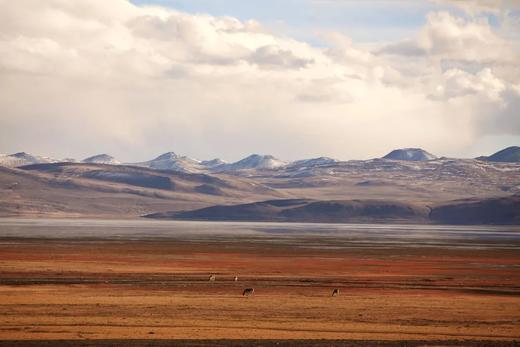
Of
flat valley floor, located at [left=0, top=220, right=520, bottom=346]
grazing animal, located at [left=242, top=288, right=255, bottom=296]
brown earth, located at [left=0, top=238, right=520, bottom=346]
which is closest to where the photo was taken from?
flat valley floor, located at [left=0, top=220, right=520, bottom=346]

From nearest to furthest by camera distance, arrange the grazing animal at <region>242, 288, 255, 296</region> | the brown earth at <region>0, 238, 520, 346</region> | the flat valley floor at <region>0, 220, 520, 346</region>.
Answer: the flat valley floor at <region>0, 220, 520, 346</region> → the brown earth at <region>0, 238, 520, 346</region> → the grazing animal at <region>242, 288, 255, 296</region>

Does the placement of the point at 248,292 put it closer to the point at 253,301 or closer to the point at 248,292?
the point at 248,292

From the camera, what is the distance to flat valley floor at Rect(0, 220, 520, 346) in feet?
107

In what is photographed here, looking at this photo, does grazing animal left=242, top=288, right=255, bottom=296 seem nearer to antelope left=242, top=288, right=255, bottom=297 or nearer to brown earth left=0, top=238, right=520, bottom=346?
antelope left=242, top=288, right=255, bottom=297

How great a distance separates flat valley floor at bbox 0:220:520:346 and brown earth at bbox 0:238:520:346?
0.20 ft

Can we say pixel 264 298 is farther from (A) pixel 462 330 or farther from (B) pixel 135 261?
(B) pixel 135 261

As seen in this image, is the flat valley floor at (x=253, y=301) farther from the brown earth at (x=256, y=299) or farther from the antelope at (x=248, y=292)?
the antelope at (x=248, y=292)

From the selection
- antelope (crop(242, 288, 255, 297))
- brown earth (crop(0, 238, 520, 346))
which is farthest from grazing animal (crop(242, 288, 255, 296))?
brown earth (crop(0, 238, 520, 346))

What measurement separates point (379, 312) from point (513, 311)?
671 centimetres

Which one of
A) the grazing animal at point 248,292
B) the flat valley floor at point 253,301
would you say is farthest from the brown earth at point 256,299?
the grazing animal at point 248,292

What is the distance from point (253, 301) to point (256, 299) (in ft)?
3.22

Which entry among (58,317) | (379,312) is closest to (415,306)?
(379,312)

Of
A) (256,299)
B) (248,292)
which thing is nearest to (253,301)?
(256,299)

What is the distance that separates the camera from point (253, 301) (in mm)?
43906
